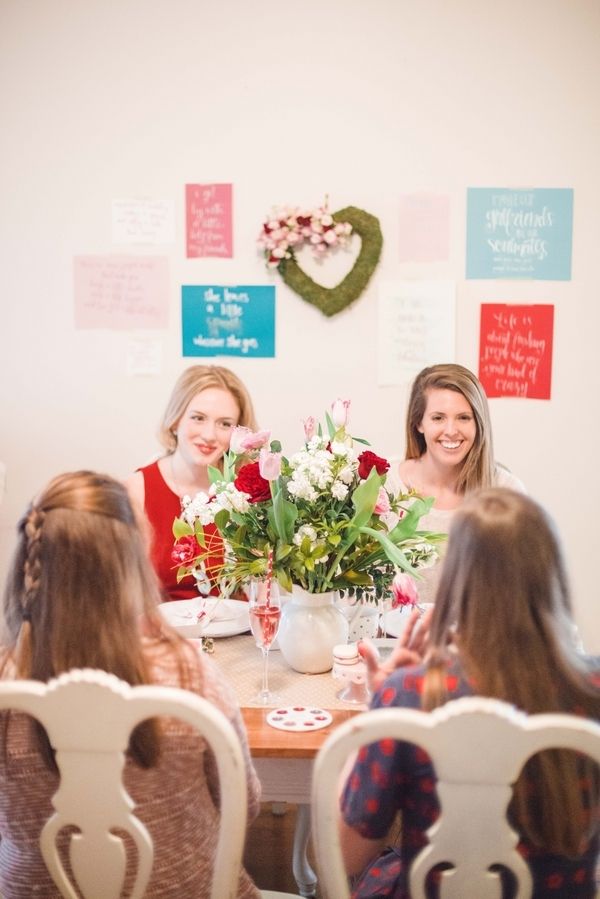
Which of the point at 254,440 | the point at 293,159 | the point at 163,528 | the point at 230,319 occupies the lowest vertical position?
the point at 163,528

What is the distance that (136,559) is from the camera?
48.0 inches

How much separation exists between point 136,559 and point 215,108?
2588mm

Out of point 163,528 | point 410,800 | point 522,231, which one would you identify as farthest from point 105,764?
point 522,231

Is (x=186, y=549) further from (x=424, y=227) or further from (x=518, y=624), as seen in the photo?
(x=424, y=227)

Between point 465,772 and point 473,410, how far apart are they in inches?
68.4

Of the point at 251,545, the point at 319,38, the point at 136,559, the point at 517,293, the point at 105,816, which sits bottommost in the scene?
the point at 105,816

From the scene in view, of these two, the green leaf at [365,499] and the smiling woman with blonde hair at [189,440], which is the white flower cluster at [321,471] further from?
the smiling woman with blonde hair at [189,440]

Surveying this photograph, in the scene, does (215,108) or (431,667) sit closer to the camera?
(431,667)

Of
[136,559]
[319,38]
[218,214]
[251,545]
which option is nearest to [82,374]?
[218,214]

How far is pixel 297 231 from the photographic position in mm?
3336

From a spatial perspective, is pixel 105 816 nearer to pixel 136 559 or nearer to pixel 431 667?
pixel 136 559

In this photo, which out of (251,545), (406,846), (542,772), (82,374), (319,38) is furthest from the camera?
(82,374)

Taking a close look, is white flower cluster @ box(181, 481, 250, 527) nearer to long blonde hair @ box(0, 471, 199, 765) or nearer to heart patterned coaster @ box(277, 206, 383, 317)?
long blonde hair @ box(0, 471, 199, 765)

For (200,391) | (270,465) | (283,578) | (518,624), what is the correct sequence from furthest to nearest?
(200,391) → (283,578) → (270,465) → (518,624)
